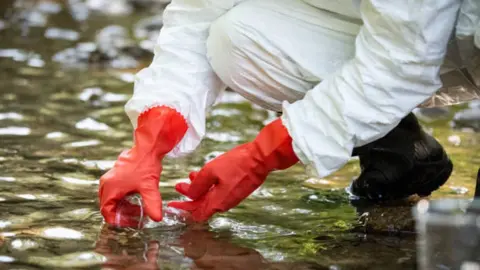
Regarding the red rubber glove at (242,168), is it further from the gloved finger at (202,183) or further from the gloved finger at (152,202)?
the gloved finger at (152,202)

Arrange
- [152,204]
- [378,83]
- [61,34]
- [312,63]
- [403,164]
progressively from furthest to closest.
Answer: [61,34] → [403,164] → [312,63] → [152,204] → [378,83]

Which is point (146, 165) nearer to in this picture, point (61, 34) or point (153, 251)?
point (153, 251)

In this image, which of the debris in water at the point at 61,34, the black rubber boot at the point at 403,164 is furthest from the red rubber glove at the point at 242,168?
the debris in water at the point at 61,34

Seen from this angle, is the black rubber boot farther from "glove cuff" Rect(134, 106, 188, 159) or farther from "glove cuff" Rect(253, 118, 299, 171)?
"glove cuff" Rect(134, 106, 188, 159)

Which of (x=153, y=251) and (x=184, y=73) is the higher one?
(x=184, y=73)

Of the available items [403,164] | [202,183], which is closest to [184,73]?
[202,183]

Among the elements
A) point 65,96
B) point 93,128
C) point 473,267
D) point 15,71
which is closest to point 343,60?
point 473,267

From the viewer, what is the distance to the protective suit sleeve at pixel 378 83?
2.08 m

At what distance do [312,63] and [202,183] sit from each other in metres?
0.42

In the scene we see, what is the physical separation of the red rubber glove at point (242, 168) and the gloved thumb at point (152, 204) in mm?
114

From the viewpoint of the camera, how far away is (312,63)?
2.40 metres

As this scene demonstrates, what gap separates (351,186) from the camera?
9.25ft

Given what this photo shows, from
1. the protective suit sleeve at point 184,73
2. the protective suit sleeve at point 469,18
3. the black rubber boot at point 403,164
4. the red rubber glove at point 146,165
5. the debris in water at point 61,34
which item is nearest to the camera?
the protective suit sleeve at point 469,18

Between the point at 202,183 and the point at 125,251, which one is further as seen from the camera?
the point at 202,183
